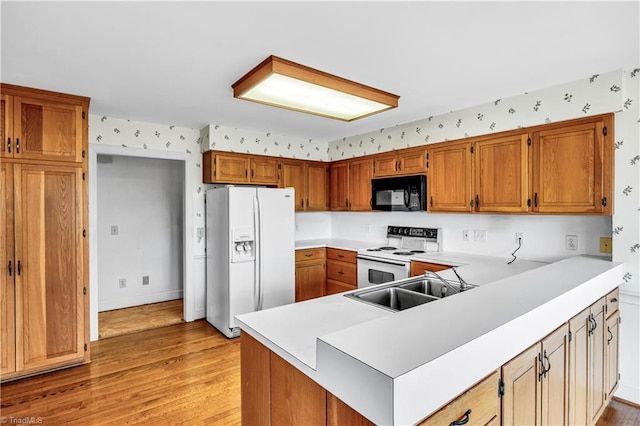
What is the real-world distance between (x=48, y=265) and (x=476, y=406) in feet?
10.4

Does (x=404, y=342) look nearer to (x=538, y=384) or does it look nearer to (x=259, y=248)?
(x=538, y=384)

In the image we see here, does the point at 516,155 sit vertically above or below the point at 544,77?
below

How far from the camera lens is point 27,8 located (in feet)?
5.16

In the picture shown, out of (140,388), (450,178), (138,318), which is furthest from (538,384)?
(138,318)

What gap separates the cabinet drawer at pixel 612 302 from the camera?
2.15 meters

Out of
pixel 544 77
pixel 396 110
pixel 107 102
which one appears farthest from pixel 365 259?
pixel 107 102

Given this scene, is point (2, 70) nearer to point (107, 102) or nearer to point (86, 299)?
point (107, 102)

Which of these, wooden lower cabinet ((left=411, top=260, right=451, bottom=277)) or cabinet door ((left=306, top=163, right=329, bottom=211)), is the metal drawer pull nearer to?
wooden lower cabinet ((left=411, top=260, right=451, bottom=277))

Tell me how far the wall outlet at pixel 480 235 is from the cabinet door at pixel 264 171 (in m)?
2.40

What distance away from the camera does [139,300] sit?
4750 millimetres

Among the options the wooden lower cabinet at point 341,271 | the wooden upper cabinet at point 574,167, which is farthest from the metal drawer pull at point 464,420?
the wooden lower cabinet at point 341,271

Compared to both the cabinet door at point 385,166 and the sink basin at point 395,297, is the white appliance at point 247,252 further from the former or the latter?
the sink basin at point 395,297

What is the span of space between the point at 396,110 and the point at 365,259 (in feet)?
5.41

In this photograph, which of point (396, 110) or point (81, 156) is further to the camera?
point (396, 110)
